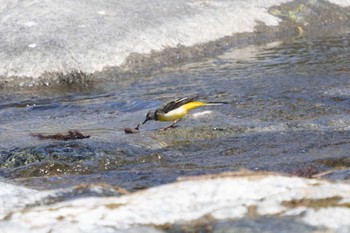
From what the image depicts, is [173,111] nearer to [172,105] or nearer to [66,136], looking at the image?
[172,105]

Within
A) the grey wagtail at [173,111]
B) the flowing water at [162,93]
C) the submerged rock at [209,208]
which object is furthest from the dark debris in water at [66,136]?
the submerged rock at [209,208]

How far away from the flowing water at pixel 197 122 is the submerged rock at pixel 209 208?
268 centimetres

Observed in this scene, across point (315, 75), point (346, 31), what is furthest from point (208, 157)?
point (346, 31)

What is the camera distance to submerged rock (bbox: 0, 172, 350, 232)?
3797mm

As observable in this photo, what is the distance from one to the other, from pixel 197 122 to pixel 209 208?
686cm

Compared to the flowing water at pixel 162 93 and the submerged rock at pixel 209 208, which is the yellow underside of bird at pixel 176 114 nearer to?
the flowing water at pixel 162 93

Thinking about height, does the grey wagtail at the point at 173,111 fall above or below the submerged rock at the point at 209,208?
below

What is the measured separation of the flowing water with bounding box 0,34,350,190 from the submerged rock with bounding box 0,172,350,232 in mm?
2679

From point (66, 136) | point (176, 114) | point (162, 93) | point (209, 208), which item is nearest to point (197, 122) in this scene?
point (176, 114)

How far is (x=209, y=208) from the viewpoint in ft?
13.1

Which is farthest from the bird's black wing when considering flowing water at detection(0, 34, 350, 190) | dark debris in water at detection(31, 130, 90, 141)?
dark debris in water at detection(31, 130, 90, 141)

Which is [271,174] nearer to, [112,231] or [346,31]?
[112,231]

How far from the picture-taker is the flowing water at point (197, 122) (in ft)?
26.8

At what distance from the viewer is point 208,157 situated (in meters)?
8.77
